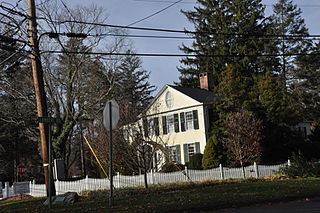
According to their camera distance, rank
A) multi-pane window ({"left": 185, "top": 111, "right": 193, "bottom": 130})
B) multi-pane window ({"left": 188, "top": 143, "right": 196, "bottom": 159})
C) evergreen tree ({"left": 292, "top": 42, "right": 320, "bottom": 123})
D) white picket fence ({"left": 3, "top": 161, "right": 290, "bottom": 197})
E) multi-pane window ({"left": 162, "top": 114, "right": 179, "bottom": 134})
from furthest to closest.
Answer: evergreen tree ({"left": 292, "top": 42, "right": 320, "bottom": 123}) → multi-pane window ({"left": 162, "top": 114, "right": 179, "bottom": 134}) → multi-pane window ({"left": 185, "top": 111, "right": 193, "bottom": 130}) → multi-pane window ({"left": 188, "top": 143, "right": 196, "bottom": 159}) → white picket fence ({"left": 3, "top": 161, "right": 290, "bottom": 197})

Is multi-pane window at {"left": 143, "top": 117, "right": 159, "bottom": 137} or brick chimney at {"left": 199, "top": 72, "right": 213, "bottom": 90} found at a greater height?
brick chimney at {"left": 199, "top": 72, "right": 213, "bottom": 90}

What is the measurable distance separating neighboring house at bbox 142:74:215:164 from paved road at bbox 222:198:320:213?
21155 millimetres

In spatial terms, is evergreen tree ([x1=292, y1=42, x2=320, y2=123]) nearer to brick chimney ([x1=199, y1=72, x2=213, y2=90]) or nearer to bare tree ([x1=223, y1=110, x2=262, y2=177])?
brick chimney ([x1=199, y1=72, x2=213, y2=90])

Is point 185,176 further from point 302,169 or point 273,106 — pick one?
point 273,106

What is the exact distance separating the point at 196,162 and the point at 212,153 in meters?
2.44

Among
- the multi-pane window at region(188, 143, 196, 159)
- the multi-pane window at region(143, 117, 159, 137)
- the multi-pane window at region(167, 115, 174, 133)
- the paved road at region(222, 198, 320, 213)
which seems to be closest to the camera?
the paved road at region(222, 198, 320, 213)

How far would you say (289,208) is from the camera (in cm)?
1092

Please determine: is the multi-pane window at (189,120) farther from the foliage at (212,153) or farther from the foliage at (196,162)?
the foliage at (212,153)

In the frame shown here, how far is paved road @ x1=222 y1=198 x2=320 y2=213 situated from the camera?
34.3 ft

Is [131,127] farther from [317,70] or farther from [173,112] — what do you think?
[317,70]

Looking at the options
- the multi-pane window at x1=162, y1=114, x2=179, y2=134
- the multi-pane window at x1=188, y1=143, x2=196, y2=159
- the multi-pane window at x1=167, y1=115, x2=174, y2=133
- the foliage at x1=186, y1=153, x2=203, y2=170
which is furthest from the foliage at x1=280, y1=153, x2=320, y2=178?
the multi-pane window at x1=167, y1=115, x2=174, y2=133

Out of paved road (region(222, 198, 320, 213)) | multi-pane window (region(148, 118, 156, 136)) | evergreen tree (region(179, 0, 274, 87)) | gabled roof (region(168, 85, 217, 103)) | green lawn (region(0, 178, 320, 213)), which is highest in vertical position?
evergreen tree (region(179, 0, 274, 87))

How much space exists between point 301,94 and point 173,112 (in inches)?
752

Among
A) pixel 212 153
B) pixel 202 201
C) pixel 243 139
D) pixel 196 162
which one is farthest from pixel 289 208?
pixel 196 162
